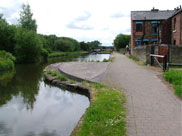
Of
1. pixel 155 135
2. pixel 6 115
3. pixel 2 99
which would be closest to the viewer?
pixel 155 135

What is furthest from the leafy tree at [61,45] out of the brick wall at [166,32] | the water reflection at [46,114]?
the water reflection at [46,114]

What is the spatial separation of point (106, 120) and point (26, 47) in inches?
1306

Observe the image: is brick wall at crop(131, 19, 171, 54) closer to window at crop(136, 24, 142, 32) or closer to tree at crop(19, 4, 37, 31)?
window at crop(136, 24, 142, 32)

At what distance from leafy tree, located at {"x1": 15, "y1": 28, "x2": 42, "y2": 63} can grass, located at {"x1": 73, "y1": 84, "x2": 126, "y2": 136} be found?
103ft

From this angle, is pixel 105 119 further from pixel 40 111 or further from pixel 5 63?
pixel 5 63

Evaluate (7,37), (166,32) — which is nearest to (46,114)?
(166,32)

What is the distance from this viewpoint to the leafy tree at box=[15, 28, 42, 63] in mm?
34938

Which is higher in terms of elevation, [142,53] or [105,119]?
[142,53]

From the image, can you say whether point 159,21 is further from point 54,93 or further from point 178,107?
point 178,107

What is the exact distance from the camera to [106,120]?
464 cm

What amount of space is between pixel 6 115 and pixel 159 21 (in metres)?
27.5

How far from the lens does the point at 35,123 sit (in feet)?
20.7

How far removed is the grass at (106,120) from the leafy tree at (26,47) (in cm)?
3143

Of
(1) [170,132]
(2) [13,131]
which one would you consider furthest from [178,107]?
(2) [13,131]
